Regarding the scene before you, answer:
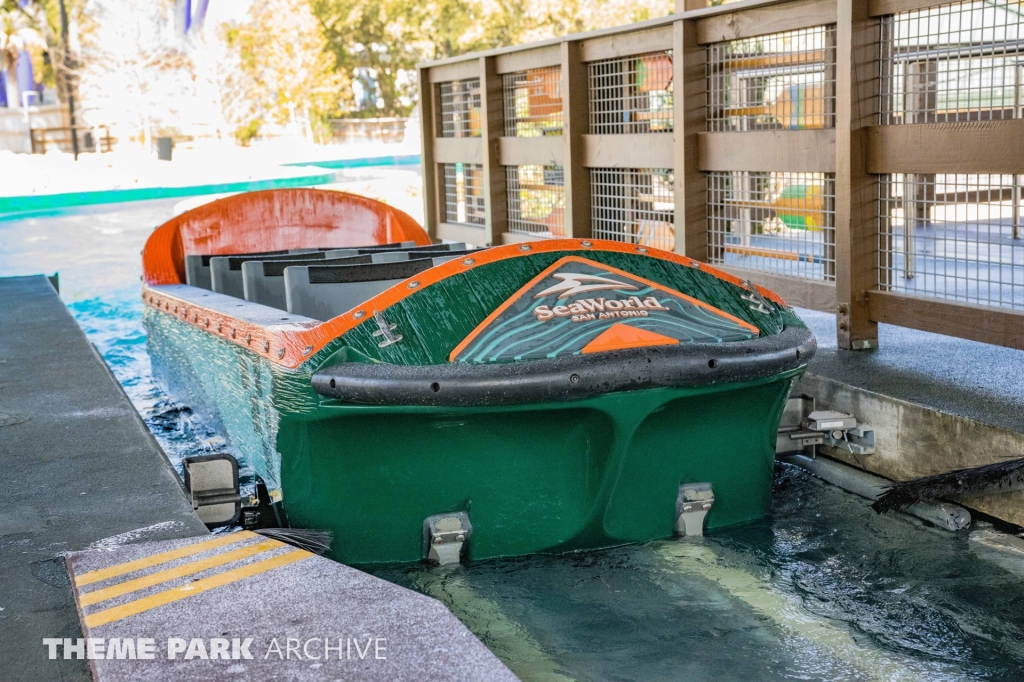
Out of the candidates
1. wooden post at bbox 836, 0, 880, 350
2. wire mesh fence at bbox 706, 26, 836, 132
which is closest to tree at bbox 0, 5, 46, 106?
wire mesh fence at bbox 706, 26, 836, 132

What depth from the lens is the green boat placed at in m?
3.47

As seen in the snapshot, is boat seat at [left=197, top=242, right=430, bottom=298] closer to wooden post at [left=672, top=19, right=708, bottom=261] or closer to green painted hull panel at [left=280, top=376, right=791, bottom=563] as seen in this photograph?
wooden post at [left=672, top=19, right=708, bottom=261]

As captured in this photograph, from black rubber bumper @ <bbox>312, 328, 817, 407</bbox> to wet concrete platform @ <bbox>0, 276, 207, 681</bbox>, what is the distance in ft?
2.05

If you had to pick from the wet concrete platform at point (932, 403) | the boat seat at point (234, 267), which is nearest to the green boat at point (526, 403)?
the wet concrete platform at point (932, 403)

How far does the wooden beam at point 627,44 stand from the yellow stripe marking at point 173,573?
3910 mm

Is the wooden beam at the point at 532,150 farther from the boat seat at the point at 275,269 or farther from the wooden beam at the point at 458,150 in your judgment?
the boat seat at the point at 275,269

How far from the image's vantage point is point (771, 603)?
11.4ft

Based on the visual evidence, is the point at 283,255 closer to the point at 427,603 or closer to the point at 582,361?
the point at 582,361

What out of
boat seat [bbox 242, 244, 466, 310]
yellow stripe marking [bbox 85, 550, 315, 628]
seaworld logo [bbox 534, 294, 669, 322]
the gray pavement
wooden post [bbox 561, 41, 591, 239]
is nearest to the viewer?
yellow stripe marking [bbox 85, 550, 315, 628]

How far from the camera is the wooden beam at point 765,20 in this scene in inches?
192

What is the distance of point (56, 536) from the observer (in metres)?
2.94

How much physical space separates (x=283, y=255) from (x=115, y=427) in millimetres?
1895

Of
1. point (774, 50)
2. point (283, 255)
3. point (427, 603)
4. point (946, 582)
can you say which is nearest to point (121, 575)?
point (427, 603)

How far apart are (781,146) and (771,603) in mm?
2415
